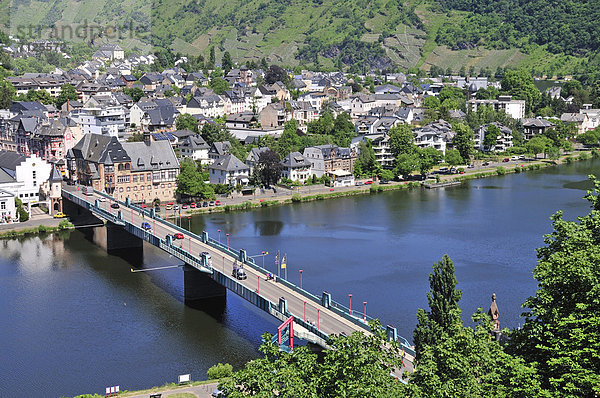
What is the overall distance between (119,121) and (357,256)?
96.7 feet

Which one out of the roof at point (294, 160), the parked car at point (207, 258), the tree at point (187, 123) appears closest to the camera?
the parked car at point (207, 258)

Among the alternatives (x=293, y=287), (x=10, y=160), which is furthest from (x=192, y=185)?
(x=293, y=287)

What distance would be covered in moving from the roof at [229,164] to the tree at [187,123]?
344 inches

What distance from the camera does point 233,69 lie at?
88.9 meters

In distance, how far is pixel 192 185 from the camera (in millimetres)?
44375

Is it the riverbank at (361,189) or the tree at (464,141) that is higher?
the tree at (464,141)

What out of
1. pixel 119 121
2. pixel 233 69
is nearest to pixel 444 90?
pixel 233 69

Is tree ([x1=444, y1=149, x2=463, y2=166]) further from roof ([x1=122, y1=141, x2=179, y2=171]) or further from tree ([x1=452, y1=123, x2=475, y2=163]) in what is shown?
roof ([x1=122, y1=141, x2=179, y2=171])

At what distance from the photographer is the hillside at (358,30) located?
117 m

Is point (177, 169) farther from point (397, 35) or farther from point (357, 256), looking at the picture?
point (397, 35)

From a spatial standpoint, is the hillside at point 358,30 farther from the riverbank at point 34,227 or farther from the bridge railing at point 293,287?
the bridge railing at point 293,287

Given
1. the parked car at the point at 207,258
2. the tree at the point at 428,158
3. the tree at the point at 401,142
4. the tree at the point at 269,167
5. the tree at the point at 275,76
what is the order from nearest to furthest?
the parked car at the point at 207,258, the tree at the point at 269,167, the tree at the point at 428,158, the tree at the point at 401,142, the tree at the point at 275,76

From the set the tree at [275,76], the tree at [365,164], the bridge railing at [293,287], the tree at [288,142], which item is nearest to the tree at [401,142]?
the tree at [365,164]

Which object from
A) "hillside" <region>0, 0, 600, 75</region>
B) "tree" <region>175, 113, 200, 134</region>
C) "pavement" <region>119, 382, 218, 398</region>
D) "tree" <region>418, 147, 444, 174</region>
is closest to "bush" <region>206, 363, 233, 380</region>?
Result: "pavement" <region>119, 382, 218, 398</region>
